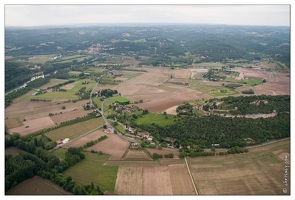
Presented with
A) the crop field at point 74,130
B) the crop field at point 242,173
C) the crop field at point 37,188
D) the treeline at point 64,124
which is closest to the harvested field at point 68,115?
the treeline at point 64,124

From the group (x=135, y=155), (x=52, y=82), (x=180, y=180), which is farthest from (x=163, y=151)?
(x=52, y=82)

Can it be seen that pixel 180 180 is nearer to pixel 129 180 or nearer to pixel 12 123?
pixel 129 180

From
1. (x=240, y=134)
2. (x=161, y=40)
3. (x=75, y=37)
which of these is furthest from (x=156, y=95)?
(x=75, y=37)

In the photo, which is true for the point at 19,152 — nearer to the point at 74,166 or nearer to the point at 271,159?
the point at 74,166

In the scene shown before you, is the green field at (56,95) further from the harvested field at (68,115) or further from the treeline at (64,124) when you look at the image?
the treeline at (64,124)

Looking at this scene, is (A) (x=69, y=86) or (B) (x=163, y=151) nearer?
(B) (x=163, y=151)
